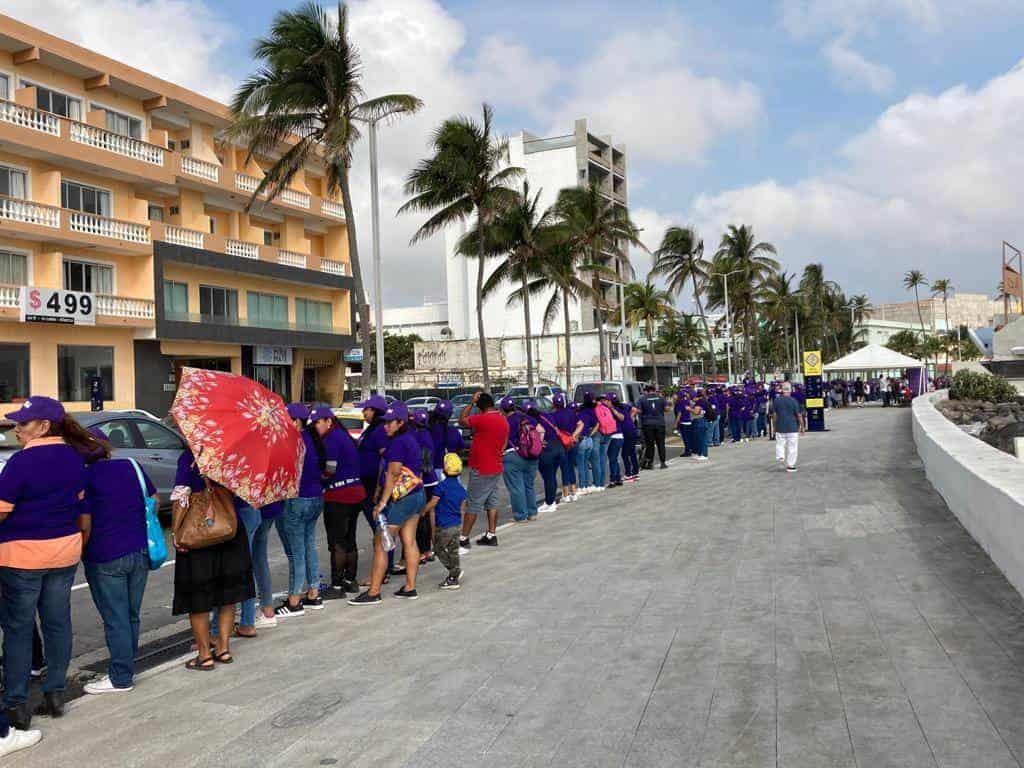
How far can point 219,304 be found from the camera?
32406 mm

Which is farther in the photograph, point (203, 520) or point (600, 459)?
point (600, 459)

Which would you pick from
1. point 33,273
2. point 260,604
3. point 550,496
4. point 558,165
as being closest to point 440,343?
point 558,165

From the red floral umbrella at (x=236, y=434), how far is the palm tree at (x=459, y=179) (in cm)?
2502

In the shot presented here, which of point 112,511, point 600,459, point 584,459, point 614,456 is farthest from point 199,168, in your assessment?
point 112,511

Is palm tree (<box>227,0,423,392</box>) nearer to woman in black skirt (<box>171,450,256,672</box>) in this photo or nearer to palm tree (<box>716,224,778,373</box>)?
woman in black skirt (<box>171,450,256,672</box>)

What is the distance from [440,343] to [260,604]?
→ 64.9 metres

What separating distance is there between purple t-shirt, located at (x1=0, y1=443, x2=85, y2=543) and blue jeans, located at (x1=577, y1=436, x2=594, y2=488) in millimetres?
10159

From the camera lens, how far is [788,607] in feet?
21.8

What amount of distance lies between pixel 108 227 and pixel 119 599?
81.8 feet

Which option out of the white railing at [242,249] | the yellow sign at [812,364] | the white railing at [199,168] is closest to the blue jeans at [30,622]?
the yellow sign at [812,364]

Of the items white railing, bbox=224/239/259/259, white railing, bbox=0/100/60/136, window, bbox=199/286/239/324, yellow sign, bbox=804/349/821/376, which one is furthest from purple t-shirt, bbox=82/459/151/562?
white railing, bbox=224/239/259/259

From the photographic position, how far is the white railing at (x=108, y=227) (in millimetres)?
26250

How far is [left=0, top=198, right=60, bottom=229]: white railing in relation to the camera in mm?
24203

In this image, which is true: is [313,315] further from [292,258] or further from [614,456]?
[614,456]
